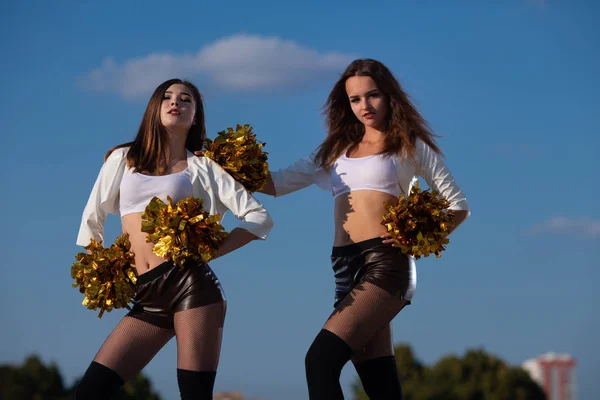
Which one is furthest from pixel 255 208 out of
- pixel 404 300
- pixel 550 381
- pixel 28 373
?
pixel 550 381

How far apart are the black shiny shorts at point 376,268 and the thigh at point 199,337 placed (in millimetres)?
787

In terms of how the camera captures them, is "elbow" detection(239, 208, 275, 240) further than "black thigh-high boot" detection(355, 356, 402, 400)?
No

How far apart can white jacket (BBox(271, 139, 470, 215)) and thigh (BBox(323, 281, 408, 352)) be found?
0.72 m

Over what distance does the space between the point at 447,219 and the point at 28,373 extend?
712 inches

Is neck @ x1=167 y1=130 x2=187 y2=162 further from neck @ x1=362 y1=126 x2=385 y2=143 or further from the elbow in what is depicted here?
neck @ x1=362 y1=126 x2=385 y2=143

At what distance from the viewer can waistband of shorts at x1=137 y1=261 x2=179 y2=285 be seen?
4.39 meters

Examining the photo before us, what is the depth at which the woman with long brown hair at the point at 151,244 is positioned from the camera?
14.0ft

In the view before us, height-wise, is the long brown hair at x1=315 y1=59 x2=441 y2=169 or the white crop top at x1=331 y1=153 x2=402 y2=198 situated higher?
the long brown hair at x1=315 y1=59 x2=441 y2=169

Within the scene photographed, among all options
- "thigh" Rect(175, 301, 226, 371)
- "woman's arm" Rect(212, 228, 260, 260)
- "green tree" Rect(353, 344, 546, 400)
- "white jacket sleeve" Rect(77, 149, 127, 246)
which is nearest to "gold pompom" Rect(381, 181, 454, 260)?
"woman's arm" Rect(212, 228, 260, 260)

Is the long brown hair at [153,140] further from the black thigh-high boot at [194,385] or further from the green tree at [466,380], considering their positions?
the green tree at [466,380]

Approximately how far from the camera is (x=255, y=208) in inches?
179

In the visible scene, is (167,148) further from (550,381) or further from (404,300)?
(550,381)

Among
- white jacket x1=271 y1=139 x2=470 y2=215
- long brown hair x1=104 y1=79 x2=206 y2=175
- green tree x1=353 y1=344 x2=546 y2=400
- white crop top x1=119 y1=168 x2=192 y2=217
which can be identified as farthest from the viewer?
green tree x1=353 y1=344 x2=546 y2=400

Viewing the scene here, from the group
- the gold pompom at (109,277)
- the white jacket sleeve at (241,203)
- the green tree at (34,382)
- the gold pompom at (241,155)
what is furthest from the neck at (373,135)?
the green tree at (34,382)
